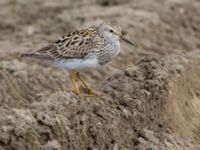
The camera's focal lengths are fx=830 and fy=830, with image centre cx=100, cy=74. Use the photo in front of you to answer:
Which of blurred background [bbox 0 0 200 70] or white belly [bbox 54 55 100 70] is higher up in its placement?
white belly [bbox 54 55 100 70]

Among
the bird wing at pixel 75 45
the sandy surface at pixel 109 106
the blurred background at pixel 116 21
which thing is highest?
the bird wing at pixel 75 45

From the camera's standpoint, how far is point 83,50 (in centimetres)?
1218

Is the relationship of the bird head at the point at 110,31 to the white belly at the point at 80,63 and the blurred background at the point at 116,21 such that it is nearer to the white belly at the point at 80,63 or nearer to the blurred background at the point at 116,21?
the white belly at the point at 80,63

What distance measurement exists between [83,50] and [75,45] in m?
0.14

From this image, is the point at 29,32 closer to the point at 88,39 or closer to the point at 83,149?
the point at 88,39

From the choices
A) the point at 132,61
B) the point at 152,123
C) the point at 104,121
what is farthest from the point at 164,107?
the point at 132,61

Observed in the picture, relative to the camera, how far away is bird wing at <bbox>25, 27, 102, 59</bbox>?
12.2 metres

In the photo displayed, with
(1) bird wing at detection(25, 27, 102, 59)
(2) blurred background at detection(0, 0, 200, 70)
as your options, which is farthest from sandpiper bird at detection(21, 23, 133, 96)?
(2) blurred background at detection(0, 0, 200, 70)

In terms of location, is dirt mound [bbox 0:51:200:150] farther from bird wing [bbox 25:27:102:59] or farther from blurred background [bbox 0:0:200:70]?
blurred background [bbox 0:0:200:70]

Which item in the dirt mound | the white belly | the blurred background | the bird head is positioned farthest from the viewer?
the blurred background

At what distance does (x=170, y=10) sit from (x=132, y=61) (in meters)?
3.48

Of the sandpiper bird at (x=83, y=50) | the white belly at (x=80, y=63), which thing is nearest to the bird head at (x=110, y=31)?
the sandpiper bird at (x=83, y=50)

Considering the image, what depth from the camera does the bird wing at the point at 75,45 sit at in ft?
40.0

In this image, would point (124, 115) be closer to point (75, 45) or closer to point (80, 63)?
point (80, 63)
